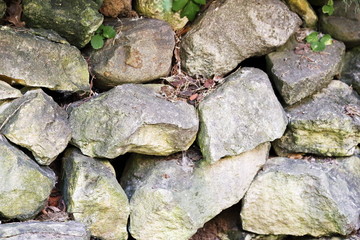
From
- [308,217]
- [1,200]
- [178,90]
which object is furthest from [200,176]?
[1,200]

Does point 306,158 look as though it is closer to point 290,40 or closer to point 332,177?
point 332,177

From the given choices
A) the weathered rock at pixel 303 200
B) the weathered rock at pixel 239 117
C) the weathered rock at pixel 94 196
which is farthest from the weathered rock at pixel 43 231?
the weathered rock at pixel 303 200

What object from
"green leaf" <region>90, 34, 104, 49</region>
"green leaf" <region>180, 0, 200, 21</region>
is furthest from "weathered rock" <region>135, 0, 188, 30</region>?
"green leaf" <region>90, 34, 104, 49</region>

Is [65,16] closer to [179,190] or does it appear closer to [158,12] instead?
[158,12]

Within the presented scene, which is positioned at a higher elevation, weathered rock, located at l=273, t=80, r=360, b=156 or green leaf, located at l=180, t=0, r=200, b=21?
green leaf, located at l=180, t=0, r=200, b=21

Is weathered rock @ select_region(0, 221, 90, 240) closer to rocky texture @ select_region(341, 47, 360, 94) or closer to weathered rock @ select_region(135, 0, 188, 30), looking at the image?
weathered rock @ select_region(135, 0, 188, 30)

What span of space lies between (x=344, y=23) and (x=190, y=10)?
50.4 inches

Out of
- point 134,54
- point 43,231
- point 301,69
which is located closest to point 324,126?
point 301,69

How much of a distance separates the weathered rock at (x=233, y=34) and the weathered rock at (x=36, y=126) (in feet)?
3.85

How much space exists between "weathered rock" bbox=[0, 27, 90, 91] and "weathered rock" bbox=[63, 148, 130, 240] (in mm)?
493

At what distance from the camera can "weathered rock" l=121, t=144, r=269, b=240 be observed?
327 cm

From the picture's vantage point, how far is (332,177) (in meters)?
3.57

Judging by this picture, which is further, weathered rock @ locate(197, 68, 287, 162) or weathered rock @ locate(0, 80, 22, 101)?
weathered rock @ locate(197, 68, 287, 162)

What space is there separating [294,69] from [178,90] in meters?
0.92
